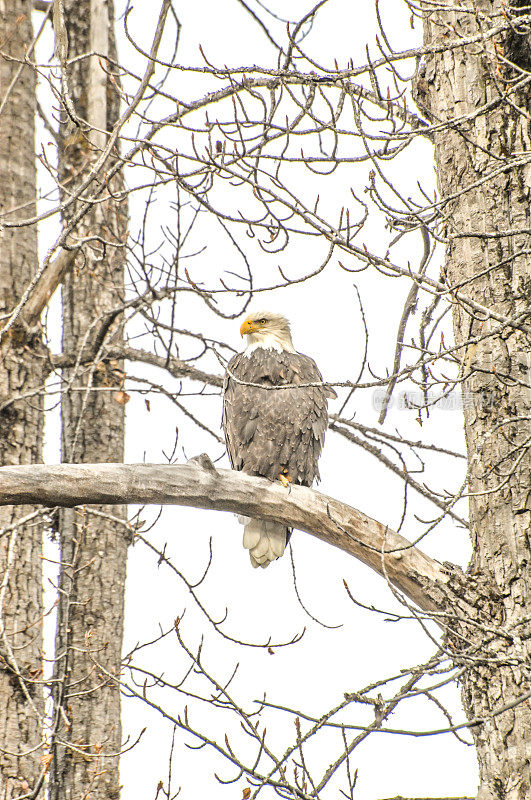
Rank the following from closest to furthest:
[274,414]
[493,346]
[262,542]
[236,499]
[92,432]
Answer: [493,346] → [236,499] → [262,542] → [274,414] → [92,432]

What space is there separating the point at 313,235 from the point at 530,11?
4.14 feet

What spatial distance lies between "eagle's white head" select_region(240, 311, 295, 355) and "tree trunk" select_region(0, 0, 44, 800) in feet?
4.56

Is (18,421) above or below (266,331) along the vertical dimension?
below

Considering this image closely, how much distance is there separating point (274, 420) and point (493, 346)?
205cm

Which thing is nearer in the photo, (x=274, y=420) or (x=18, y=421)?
(x=274, y=420)

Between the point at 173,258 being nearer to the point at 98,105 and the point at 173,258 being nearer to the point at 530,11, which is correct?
the point at 98,105

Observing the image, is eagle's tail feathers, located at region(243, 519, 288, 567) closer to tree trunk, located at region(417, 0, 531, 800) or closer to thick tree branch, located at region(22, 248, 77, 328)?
tree trunk, located at region(417, 0, 531, 800)

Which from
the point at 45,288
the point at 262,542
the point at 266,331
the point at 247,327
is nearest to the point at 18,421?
the point at 45,288

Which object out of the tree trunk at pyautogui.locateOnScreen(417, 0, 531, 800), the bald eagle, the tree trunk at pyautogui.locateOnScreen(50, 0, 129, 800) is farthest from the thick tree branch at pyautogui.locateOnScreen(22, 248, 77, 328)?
the tree trunk at pyautogui.locateOnScreen(417, 0, 531, 800)

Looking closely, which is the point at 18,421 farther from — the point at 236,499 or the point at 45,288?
the point at 236,499

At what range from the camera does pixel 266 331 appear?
227 inches

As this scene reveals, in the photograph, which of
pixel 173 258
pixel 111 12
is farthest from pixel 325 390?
pixel 111 12

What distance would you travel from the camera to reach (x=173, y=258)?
573 cm

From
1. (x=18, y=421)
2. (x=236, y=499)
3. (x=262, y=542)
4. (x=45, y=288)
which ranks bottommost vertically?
(x=236, y=499)
